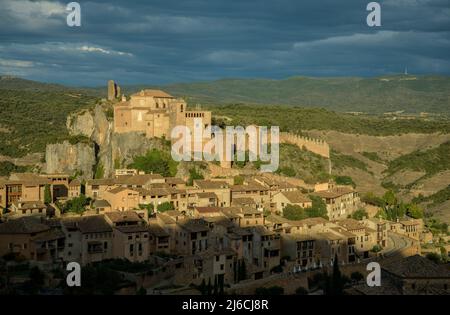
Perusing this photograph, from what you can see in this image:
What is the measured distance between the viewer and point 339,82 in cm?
18875

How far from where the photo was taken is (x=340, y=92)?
176750 millimetres

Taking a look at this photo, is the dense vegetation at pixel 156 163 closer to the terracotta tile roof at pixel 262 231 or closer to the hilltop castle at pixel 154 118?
the hilltop castle at pixel 154 118

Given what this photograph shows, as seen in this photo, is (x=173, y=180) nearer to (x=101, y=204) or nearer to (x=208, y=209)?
(x=208, y=209)

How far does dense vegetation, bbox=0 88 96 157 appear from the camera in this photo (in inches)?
2694

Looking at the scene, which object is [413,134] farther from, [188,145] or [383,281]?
[383,281]

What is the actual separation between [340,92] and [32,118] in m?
110

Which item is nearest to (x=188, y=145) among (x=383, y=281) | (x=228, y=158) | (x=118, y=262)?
(x=228, y=158)

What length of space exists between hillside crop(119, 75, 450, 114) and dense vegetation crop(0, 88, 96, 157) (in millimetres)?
49279

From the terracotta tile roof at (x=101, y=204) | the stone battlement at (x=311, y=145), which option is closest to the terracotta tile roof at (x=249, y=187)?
the terracotta tile roof at (x=101, y=204)

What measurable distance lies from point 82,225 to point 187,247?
194 inches

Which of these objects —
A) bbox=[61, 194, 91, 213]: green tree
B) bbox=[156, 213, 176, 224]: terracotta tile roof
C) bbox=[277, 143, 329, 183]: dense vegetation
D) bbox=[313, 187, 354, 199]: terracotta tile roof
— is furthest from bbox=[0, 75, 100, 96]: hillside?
bbox=[156, 213, 176, 224]: terracotta tile roof

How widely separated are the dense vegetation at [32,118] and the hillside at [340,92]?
162 ft

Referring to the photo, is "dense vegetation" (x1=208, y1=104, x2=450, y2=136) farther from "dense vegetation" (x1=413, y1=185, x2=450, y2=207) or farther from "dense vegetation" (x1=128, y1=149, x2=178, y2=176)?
"dense vegetation" (x1=128, y1=149, x2=178, y2=176)

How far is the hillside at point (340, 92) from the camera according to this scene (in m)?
154
